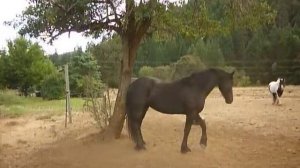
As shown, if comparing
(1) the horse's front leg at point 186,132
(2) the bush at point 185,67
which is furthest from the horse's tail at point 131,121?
(2) the bush at point 185,67

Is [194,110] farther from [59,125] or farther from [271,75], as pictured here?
[271,75]

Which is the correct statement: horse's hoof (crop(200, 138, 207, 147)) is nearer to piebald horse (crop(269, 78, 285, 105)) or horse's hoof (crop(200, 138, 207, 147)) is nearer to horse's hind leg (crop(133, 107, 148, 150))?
horse's hind leg (crop(133, 107, 148, 150))

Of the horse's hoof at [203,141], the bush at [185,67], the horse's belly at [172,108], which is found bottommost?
the horse's hoof at [203,141]

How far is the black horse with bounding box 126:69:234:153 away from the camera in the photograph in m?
9.34

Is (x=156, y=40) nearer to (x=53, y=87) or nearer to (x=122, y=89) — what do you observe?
(x=122, y=89)

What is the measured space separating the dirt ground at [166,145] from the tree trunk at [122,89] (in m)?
0.25

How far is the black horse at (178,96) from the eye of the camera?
9.34 meters

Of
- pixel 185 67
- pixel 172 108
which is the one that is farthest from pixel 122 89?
pixel 185 67

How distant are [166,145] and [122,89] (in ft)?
5.32

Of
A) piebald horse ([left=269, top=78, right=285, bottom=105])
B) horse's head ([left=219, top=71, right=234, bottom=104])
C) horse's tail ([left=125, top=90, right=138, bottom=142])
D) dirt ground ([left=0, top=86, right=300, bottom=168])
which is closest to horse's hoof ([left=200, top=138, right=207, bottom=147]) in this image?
dirt ground ([left=0, top=86, right=300, bottom=168])

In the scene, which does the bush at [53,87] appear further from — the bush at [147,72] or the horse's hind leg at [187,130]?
the horse's hind leg at [187,130]

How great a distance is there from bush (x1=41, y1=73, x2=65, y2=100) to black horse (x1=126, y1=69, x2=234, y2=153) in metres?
24.1

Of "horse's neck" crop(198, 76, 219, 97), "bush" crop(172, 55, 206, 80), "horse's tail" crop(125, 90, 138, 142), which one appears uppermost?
"bush" crop(172, 55, 206, 80)

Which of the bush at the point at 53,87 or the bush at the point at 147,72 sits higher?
the bush at the point at 147,72
